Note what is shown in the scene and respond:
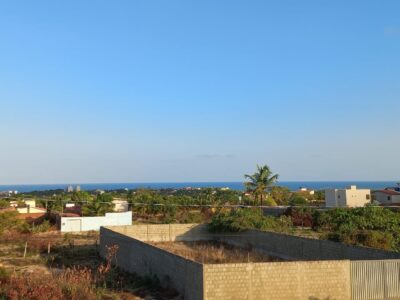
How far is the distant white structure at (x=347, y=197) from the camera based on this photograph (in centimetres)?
7031

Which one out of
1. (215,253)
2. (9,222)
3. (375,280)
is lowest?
(215,253)

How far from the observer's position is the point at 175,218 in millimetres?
50781

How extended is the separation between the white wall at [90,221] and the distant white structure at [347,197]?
36928 mm

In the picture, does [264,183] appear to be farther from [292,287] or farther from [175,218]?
[292,287]

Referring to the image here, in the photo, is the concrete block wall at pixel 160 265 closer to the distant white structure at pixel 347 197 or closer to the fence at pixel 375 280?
the fence at pixel 375 280

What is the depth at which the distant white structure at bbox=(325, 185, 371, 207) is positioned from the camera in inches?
2768

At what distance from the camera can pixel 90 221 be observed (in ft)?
139

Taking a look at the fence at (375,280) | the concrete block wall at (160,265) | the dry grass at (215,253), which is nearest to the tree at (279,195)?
the dry grass at (215,253)

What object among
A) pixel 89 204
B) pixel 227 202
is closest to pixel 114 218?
pixel 89 204

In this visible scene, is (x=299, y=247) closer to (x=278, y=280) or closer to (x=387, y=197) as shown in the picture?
(x=278, y=280)

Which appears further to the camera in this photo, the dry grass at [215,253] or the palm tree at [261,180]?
the palm tree at [261,180]

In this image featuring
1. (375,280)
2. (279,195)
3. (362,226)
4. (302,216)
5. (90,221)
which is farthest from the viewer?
(279,195)

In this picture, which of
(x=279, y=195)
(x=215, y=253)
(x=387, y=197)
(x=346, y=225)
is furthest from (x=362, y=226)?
(x=387, y=197)

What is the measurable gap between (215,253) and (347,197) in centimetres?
4872
